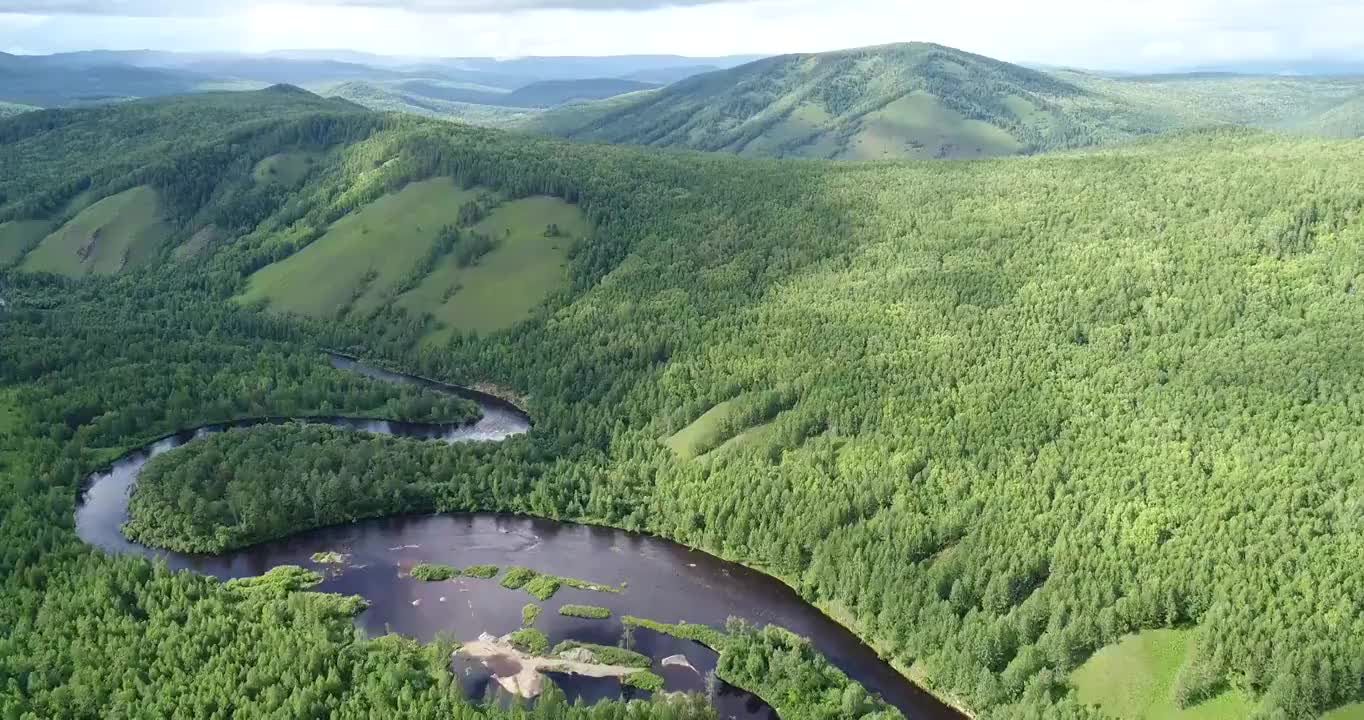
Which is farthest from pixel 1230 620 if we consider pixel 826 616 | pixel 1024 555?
pixel 826 616

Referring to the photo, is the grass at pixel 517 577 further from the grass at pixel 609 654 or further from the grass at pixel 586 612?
the grass at pixel 609 654

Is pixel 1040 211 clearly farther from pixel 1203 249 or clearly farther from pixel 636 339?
pixel 636 339

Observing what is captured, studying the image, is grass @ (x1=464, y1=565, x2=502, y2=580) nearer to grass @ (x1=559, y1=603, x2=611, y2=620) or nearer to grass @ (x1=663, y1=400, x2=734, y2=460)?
grass @ (x1=559, y1=603, x2=611, y2=620)

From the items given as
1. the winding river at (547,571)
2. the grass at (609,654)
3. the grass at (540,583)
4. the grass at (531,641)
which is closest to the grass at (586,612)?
the winding river at (547,571)

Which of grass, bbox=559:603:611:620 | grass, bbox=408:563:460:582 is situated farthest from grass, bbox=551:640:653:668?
grass, bbox=408:563:460:582

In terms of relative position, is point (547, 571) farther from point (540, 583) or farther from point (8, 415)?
point (8, 415)

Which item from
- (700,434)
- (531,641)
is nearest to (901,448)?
(700,434)

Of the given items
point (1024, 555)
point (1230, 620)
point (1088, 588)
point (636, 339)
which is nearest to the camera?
point (1230, 620)
